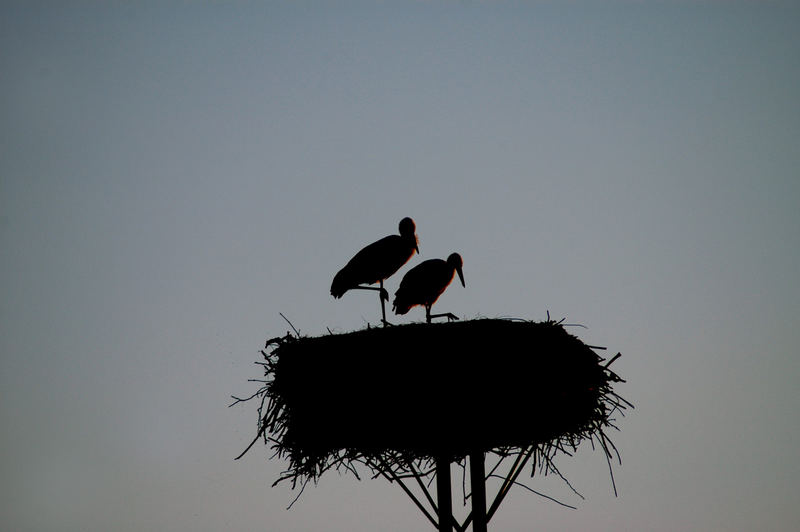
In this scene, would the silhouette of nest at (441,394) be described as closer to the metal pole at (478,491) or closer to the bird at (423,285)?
the metal pole at (478,491)

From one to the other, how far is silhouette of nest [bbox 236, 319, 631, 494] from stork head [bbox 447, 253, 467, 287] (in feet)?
11.2

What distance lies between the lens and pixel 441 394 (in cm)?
1024

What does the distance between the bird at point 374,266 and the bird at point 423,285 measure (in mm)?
315

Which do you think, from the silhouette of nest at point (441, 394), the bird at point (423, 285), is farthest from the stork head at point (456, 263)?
the silhouette of nest at point (441, 394)

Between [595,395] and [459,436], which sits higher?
[595,395]

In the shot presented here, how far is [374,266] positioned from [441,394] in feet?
12.8

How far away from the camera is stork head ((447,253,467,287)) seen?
14285mm

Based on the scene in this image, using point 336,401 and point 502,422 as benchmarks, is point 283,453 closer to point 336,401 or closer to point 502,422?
point 336,401

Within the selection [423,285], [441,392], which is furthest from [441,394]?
[423,285]

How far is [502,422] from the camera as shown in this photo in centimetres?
1023

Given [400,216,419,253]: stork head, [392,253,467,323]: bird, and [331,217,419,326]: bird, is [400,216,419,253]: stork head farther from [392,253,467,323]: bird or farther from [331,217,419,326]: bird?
[392,253,467,323]: bird

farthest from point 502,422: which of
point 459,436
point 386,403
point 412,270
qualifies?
point 412,270

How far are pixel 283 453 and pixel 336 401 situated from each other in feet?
3.11

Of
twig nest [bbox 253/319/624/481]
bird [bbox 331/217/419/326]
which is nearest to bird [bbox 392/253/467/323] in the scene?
bird [bbox 331/217/419/326]
